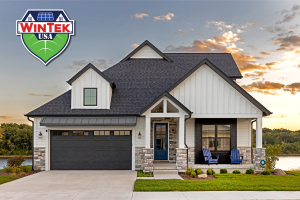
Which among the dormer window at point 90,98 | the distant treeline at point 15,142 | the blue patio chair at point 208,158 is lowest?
the distant treeline at point 15,142

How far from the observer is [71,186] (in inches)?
372

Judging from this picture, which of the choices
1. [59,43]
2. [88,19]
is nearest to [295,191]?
[59,43]

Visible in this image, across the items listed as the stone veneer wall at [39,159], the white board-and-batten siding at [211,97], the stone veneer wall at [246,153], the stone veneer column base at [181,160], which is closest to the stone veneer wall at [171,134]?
the white board-and-batten siding at [211,97]

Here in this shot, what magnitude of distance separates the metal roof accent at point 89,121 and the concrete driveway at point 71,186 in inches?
98.8

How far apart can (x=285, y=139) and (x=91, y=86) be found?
23.6m

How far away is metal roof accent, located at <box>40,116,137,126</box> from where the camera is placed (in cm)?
1291

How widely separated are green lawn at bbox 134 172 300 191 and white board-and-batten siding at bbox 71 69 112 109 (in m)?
5.39

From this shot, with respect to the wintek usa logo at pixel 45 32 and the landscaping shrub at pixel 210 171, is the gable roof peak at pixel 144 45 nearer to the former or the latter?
the wintek usa logo at pixel 45 32

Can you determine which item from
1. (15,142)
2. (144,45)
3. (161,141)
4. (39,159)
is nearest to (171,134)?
(161,141)

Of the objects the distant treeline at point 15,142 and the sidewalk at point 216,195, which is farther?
the distant treeline at point 15,142

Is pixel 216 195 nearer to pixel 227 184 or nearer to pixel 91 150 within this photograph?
pixel 227 184

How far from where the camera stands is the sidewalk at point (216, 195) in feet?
25.6

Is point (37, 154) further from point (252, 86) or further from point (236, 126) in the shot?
point (252, 86)

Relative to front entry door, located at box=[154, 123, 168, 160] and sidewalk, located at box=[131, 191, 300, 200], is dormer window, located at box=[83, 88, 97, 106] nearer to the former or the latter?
front entry door, located at box=[154, 123, 168, 160]
